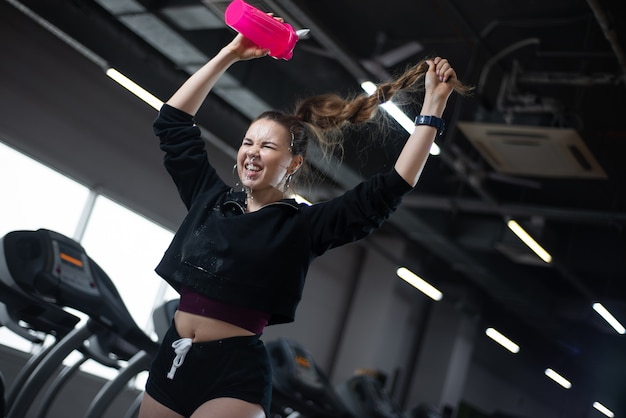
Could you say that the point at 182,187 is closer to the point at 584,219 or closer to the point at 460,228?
the point at 584,219

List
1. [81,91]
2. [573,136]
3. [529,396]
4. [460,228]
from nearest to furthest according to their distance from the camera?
[573,136], [81,91], [460,228], [529,396]

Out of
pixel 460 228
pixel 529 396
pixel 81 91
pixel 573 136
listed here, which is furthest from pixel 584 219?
pixel 529 396

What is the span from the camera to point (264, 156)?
1.91m

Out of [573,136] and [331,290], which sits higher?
[573,136]

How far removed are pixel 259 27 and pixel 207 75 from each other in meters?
0.17

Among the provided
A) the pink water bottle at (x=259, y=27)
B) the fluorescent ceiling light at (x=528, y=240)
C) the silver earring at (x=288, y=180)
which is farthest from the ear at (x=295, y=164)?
the fluorescent ceiling light at (x=528, y=240)

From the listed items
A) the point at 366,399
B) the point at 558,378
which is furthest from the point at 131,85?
the point at 558,378

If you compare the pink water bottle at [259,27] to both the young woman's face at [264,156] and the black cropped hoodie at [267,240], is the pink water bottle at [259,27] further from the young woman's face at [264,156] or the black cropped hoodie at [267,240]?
the black cropped hoodie at [267,240]

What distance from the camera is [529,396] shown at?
17.8 m

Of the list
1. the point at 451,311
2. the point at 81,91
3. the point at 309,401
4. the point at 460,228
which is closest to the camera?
the point at 309,401

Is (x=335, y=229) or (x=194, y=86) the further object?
(x=194, y=86)

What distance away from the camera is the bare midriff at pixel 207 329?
1.77m

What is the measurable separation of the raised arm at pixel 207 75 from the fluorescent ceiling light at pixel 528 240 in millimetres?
6474

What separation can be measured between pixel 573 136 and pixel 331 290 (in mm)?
5925
